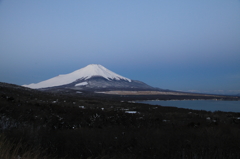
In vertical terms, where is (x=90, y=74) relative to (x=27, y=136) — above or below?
above

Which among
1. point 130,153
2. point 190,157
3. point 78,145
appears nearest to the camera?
point 190,157

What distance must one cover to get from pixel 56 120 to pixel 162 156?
20.8 feet

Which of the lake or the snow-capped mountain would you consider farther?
the snow-capped mountain

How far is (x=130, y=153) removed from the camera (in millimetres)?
6305

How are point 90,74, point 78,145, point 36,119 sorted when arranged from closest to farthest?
point 78,145, point 36,119, point 90,74

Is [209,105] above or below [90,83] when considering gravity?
below

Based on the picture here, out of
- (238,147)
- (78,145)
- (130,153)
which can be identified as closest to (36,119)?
(78,145)

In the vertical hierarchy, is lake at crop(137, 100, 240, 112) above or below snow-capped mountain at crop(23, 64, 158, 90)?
below

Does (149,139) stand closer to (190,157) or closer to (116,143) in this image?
(116,143)

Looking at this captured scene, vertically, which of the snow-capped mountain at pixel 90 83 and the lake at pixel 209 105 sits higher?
the snow-capped mountain at pixel 90 83

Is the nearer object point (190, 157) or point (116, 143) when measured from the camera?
point (190, 157)

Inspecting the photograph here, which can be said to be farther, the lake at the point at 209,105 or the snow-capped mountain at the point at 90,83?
the snow-capped mountain at the point at 90,83

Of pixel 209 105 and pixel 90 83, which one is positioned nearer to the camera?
pixel 209 105

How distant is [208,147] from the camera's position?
650 cm
